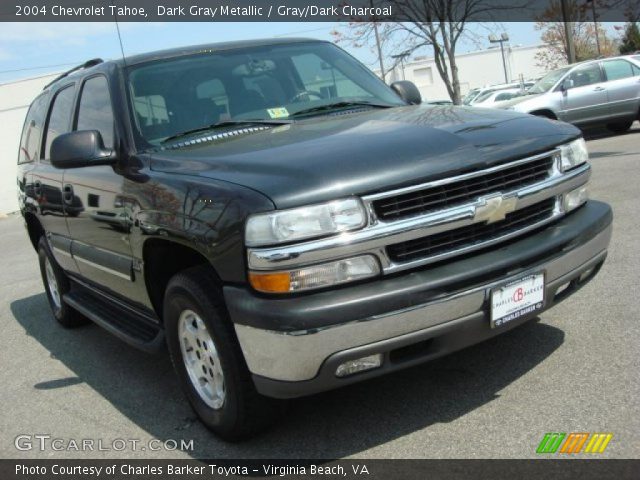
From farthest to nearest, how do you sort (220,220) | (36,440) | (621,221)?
(621,221), (36,440), (220,220)

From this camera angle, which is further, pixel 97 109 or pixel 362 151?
pixel 97 109

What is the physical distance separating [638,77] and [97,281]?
517 inches

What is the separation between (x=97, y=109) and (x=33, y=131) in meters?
2.05

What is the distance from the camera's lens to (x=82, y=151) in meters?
3.78

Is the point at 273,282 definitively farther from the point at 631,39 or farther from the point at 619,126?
the point at 631,39

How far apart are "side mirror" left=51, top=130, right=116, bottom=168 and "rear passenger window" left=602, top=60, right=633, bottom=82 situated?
43.7 ft

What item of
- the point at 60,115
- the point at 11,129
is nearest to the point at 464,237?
the point at 60,115

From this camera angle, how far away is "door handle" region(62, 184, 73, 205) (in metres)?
4.69

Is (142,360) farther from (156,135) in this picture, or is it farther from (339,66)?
(339,66)

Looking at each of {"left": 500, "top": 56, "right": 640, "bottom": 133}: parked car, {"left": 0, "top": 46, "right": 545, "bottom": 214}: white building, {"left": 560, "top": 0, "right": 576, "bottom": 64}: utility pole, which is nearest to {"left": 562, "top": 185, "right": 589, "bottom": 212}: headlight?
{"left": 500, "top": 56, "right": 640, "bottom": 133}: parked car

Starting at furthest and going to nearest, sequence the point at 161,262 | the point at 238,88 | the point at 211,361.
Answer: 1. the point at 238,88
2. the point at 161,262
3. the point at 211,361

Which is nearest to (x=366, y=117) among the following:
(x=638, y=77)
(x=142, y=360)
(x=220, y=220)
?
(x=220, y=220)

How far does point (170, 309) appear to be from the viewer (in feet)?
11.4

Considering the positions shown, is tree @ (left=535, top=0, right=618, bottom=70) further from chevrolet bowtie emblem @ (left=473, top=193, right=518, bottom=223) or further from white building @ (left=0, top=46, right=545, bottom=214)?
chevrolet bowtie emblem @ (left=473, top=193, right=518, bottom=223)
